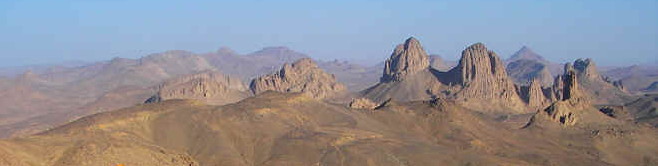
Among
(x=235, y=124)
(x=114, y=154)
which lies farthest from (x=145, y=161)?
(x=235, y=124)

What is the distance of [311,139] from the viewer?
483ft

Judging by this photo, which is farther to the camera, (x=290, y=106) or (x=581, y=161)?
(x=290, y=106)

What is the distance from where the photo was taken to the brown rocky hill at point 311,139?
127m

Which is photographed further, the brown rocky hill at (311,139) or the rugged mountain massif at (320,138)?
the rugged mountain massif at (320,138)

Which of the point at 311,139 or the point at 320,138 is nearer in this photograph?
the point at 311,139

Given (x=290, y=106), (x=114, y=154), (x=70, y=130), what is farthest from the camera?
(x=290, y=106)

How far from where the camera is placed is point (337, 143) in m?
146

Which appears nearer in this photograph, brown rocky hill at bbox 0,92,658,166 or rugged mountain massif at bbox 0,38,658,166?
brown rocky hill at bbox 0,92,658,166

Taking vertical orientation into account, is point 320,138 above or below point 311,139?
above

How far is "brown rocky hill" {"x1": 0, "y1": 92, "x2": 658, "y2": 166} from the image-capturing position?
418 ft

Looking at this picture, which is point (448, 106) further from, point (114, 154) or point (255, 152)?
point (114, 154)

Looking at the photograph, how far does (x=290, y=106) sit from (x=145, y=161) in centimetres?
5239

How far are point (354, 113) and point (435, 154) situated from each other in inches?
1507

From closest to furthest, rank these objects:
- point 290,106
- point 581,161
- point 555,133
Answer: point 581,161
point 290,106
point 555,133
